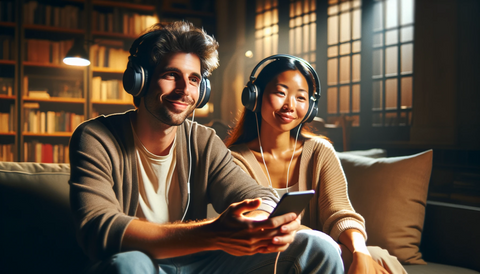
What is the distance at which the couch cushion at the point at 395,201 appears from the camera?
1.35m

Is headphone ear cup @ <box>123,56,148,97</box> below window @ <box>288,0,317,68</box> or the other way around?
below

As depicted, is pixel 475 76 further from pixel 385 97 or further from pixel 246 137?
pixel 246 137

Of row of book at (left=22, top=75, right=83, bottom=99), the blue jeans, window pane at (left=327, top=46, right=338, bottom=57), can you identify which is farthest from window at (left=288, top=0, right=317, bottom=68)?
the blue jeans

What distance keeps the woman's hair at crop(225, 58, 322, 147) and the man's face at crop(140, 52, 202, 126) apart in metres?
0.33

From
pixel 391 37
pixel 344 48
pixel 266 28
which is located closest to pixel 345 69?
pixel 344 48

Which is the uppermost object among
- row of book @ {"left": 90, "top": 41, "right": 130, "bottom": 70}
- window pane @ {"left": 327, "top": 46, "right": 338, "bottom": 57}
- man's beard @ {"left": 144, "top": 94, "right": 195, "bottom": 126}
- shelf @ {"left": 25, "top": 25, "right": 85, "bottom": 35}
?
shelf @ {"left": 25, "top": 25, "right": 85, "bottom": 35}

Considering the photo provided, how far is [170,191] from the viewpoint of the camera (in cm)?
114

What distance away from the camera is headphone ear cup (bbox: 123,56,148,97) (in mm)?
1061

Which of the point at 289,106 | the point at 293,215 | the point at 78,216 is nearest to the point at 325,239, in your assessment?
the point at 293,215

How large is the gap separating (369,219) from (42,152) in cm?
381

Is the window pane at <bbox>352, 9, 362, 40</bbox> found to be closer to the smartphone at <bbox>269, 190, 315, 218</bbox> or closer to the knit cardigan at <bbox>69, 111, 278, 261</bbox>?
the knit cardigan at <bbox>69, 111, 278, 261</bbox>

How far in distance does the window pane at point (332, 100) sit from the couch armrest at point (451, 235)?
2955 millimetres

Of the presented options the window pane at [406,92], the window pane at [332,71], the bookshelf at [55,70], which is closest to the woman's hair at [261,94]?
the window pane at [406,92]

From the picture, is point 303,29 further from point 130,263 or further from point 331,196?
point 130,263
